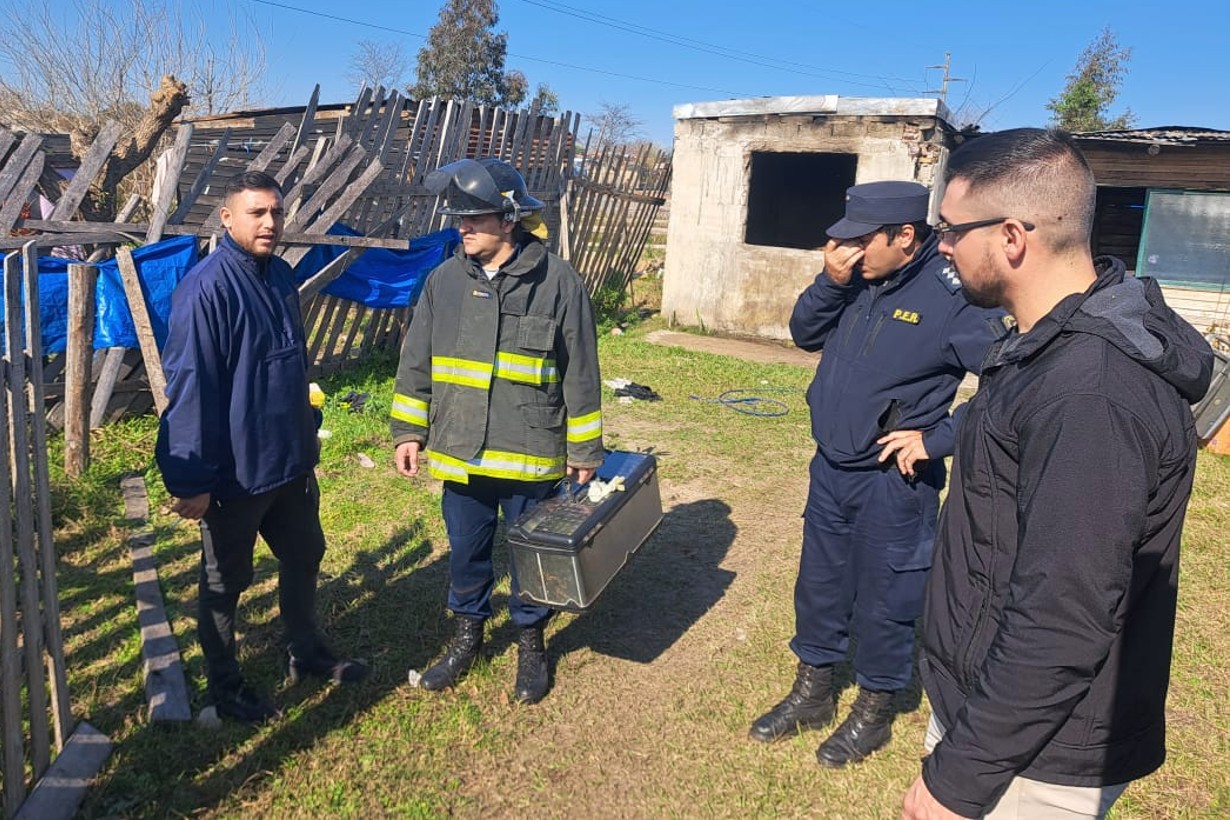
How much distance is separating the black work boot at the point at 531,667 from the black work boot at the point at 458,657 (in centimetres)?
21

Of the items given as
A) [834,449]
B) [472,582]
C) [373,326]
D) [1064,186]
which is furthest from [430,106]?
[1064,186]

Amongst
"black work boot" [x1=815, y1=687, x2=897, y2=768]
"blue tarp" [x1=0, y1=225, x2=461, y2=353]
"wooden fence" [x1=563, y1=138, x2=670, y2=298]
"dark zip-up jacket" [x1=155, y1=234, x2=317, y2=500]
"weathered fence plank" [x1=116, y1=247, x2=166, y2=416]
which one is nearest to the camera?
"dark zip-up jacket" [x1=155, y1=234, x2=317, y2=500]

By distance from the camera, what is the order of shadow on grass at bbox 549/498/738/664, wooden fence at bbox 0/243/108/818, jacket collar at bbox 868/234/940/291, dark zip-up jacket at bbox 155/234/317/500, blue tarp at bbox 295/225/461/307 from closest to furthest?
1. wooden fence at bbox 0/243/108/818
2. dark zip-up jacket at bbox 155/234/317/500
3. jacket collar at bbox 868/234/940/291
4. shadow on grass at bbox 549/498/738/664
5. blue tarp at bbox 295/225/461/307

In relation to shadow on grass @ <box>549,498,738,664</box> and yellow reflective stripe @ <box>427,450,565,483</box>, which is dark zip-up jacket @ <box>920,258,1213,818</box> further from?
shadow on grass @ <box>549,498,738,664</box>

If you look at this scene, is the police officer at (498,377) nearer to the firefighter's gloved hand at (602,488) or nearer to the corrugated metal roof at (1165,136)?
the firefighter's gloved hand at (602,488)

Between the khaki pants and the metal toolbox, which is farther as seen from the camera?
the metal toolbox

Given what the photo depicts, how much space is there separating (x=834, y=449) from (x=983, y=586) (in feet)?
4.45

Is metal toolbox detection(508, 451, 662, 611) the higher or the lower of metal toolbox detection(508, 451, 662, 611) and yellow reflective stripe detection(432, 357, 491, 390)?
the lower

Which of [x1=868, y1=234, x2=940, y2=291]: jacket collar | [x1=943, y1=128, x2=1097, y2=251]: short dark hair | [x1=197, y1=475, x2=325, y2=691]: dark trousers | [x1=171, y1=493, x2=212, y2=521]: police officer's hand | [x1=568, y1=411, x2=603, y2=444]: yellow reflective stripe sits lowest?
[x1=197, y1=475, x2=325, y2=691]: dark trousers

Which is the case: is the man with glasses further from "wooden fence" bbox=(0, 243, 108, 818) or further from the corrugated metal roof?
the corrugated metal roof

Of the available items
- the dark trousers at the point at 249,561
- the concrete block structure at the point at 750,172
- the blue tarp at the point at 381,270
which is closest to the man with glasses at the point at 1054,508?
the dark trousers at the point at 249,561

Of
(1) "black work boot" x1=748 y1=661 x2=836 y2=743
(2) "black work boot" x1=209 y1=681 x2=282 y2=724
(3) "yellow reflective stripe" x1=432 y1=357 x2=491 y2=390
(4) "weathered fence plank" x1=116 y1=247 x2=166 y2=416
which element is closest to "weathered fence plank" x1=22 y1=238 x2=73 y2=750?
(2) "black work boot" x1=209 y1=681 x2=282 y2=724

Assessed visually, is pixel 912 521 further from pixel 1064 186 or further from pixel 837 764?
pixel 1064 186

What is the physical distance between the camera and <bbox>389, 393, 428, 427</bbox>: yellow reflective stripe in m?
3.18
